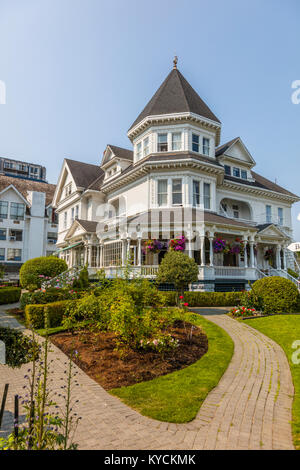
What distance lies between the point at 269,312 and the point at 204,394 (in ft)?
33.3

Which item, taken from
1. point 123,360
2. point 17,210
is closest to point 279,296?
point 123,360

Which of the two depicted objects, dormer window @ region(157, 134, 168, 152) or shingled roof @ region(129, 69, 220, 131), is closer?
dormer window @ region(157, 134, 168, 152)

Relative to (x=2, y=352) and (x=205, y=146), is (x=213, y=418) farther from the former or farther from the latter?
(x=205, y=146)

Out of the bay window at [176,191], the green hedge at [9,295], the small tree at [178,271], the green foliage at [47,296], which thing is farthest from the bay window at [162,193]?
the green hedge at [9,295]

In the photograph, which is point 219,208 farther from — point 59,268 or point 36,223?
point 36,223

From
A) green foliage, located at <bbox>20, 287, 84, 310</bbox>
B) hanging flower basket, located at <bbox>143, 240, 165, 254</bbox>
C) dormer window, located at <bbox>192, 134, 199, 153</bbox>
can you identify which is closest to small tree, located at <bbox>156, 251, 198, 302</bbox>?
hanging flower basket, located at <bbox>143, 240, 165, 254</bbox>

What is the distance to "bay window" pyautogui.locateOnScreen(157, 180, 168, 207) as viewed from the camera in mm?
23703

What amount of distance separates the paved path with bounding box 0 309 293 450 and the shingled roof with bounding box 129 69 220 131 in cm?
2256

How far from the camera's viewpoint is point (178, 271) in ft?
51.1

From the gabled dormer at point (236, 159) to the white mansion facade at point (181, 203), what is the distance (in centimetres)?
10

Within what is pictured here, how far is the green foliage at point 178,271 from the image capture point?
15.6m

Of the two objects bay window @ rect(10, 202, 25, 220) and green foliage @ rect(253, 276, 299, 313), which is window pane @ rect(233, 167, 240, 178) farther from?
bay window @ rect(10, 202, 25, 220)
